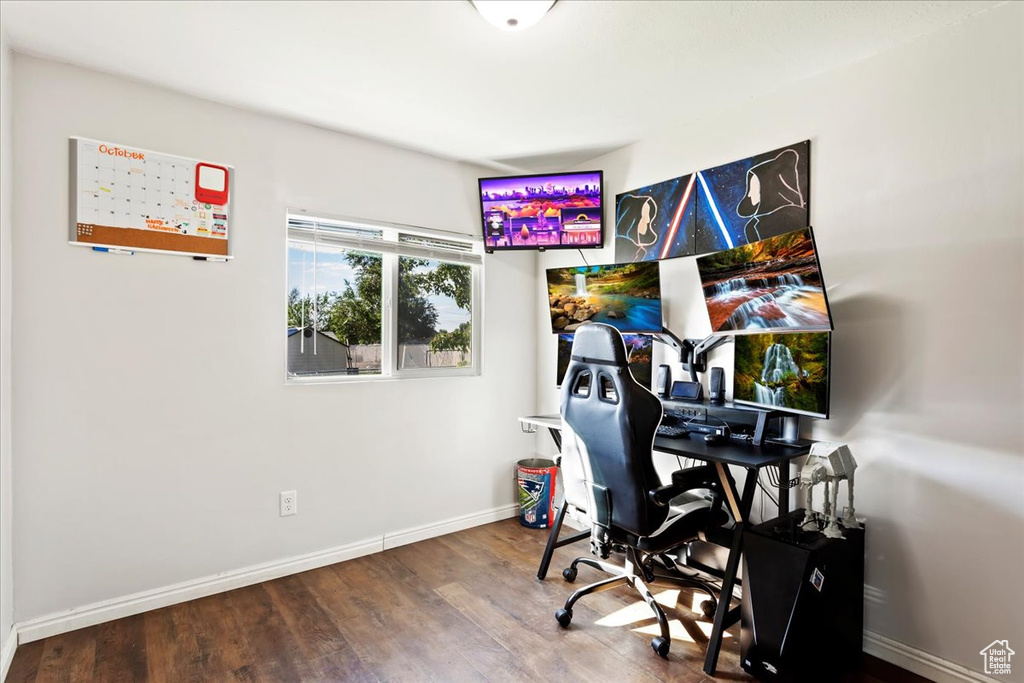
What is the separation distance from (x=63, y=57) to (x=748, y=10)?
2.74 m

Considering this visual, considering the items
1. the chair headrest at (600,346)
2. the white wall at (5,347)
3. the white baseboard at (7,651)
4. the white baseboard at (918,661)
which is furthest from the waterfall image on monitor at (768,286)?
the white baseboard at (7,651)

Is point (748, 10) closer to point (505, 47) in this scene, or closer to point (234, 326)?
point (505, 47)

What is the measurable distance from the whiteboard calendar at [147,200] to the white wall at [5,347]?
23 cm

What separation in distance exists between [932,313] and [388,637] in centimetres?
255

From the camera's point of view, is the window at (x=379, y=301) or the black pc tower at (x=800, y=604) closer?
the black pc tower at (x=800, y=604)

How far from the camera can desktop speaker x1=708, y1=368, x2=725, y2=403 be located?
108 inches

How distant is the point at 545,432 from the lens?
153 inches

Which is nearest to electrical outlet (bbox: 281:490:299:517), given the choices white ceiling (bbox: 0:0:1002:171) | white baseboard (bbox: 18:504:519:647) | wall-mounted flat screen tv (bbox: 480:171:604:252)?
white baseboard (bbox: 18:504:519:647)

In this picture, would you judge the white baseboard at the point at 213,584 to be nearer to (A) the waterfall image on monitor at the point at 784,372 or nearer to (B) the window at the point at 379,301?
(B) the window at the point at 379,301

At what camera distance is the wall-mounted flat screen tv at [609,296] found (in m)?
2.98

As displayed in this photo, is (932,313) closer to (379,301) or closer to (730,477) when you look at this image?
(730,477)

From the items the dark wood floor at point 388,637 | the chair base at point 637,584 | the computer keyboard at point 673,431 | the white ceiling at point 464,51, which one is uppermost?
the white ceiling at point 464,51

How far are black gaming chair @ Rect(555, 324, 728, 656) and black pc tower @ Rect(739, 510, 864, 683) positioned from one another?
0.28 m

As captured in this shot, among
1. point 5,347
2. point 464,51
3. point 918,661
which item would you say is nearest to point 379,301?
point 464,51
